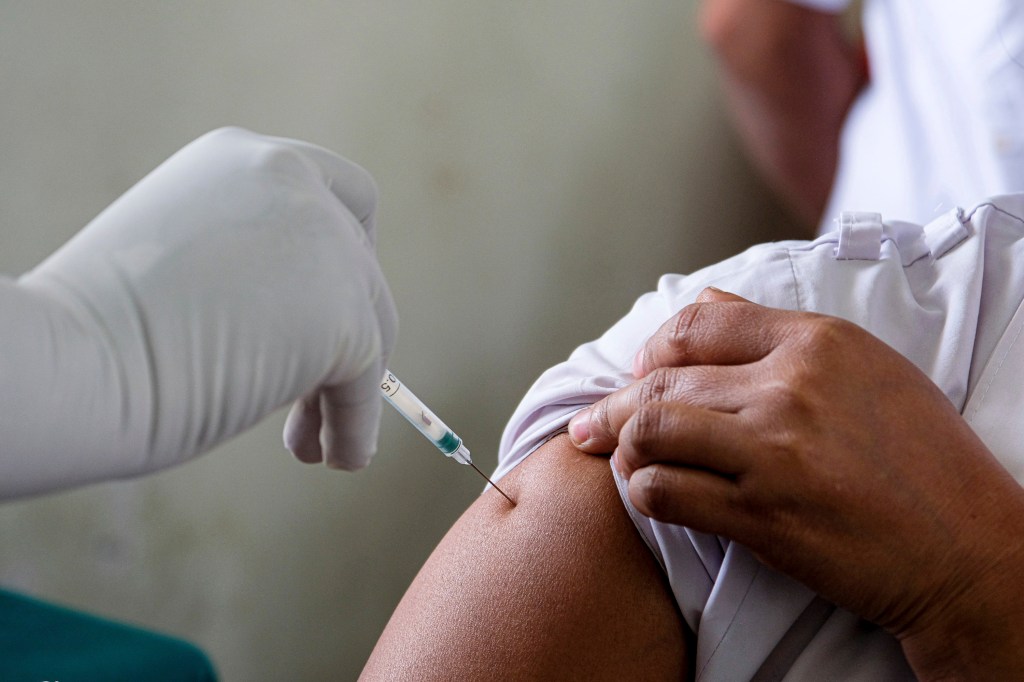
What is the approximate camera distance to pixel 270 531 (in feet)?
5.36

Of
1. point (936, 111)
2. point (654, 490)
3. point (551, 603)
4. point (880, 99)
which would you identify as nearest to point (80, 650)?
point (551, 603)

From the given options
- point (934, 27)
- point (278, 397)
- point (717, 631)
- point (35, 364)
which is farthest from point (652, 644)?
point (934, 27)

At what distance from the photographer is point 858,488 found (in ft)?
2.11

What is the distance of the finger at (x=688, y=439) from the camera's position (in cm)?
65

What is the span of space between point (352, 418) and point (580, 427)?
0.19m

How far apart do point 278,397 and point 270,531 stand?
43.5 inches

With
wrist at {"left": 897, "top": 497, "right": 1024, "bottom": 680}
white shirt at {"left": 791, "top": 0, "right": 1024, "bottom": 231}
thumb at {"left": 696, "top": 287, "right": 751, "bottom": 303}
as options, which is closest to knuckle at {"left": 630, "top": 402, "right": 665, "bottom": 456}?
thumb at {"left": 696, "top": 287, "right": 751, "bottom": 303}

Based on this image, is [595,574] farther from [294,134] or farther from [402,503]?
[402,503]

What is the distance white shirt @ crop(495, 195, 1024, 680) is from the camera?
2.27ft

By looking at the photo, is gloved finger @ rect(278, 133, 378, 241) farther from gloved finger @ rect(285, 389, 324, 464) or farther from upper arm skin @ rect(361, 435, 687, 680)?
upper arm skin @ rect(361, 435, 687, 680)

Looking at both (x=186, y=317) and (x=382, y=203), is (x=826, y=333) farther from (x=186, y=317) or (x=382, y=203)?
(x=382, y=203)

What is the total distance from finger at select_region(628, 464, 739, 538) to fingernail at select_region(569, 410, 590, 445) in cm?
9

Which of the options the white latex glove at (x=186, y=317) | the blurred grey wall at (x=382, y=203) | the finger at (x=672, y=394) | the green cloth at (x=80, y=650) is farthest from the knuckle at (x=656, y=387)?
the blurred grey wall at (x=382, y=203)

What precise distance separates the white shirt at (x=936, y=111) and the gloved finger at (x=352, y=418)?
85 cm
